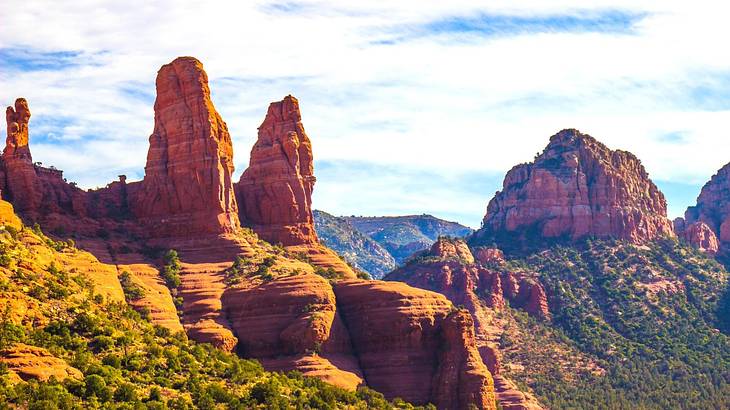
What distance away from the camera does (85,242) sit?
135625 mm

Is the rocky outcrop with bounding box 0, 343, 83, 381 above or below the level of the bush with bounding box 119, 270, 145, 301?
below

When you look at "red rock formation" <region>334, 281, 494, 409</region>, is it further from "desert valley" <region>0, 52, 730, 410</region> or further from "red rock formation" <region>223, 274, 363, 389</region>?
"red rock formation" <region>223, 274, 363, 389</region>

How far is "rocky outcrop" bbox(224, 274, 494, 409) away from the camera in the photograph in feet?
425

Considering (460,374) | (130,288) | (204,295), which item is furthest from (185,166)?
(460,374)

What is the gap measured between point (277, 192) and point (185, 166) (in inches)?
542

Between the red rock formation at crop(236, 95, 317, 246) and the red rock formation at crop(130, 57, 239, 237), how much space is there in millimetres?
7617

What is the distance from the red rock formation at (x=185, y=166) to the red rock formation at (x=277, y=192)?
7617 millimetres

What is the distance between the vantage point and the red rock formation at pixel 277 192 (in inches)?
6053

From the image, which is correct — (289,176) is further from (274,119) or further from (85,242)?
(85,242)

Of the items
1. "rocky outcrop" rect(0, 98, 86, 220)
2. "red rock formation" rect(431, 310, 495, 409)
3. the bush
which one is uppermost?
"rocky outcrop" rect(0, 98, 86, 220)

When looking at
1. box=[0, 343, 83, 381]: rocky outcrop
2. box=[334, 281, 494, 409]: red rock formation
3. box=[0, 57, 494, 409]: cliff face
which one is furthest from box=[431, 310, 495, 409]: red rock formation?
box=[0, 343, 83, 381]: rocky outcrop

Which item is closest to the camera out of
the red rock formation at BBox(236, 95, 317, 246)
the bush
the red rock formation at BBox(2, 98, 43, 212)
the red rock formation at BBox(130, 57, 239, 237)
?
the bush

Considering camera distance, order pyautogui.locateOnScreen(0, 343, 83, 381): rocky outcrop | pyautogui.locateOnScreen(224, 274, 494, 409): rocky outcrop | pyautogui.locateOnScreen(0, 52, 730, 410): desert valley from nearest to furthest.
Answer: pyautogui.locateOnScreen(0, 343, 83, 381): rocky outcrop
pyautogui.locateOnScreen(0, 52, 730, 410): desert valley
pyautogui.locateOnScreen(224, 274, 494, 409): rocky outcrop

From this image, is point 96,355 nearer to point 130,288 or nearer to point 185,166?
point 130,288
